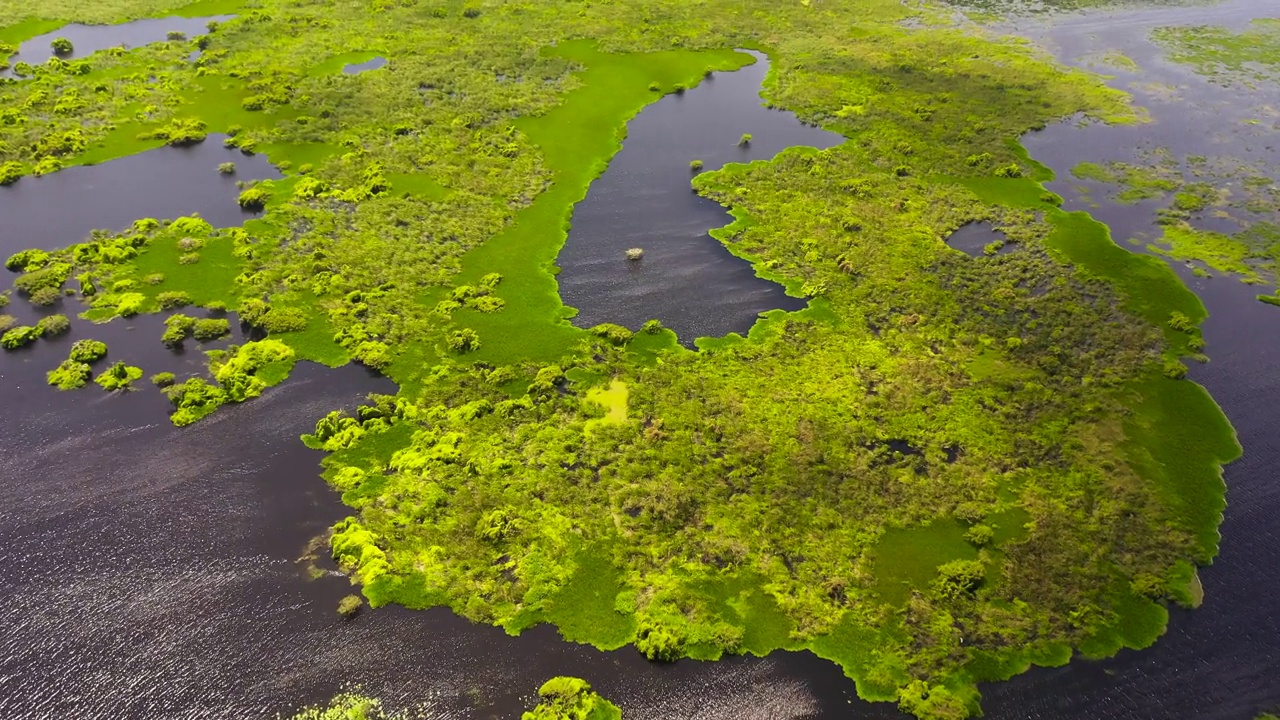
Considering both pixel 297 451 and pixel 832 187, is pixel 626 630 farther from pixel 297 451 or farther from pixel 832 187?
pixel 832 187

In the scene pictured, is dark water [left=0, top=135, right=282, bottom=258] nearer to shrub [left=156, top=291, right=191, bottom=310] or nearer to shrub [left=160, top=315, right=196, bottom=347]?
shrub [left=156, top=291, right=191, bottom=310]

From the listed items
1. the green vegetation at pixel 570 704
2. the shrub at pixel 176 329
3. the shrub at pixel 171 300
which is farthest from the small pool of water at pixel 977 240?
the shrub at pixel 171 300

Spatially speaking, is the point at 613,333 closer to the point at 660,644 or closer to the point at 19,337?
the point at 660,644

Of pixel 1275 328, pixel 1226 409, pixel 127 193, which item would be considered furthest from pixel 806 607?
pixel 127 193

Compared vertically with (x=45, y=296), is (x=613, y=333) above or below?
below

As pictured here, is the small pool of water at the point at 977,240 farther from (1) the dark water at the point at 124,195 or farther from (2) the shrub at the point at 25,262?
(2) the shrub at the point at 25,262

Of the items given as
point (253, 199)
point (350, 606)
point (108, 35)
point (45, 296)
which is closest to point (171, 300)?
point (45, 296)
